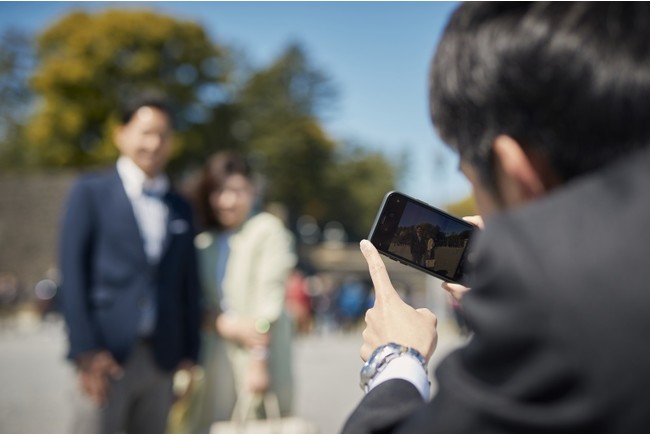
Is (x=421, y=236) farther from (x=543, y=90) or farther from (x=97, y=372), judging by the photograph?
(x=97, y=372)

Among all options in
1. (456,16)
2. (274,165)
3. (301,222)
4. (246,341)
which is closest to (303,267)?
(274,165)

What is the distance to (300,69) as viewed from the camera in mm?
59625

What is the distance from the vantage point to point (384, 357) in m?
1.14

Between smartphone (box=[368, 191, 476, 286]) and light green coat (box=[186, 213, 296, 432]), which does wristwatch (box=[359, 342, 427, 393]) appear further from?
light green coat (box=[186, 213, 296, 432])

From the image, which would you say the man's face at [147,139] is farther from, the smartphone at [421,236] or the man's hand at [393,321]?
the man's hand at [393,321]

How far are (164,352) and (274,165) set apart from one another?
174 ft

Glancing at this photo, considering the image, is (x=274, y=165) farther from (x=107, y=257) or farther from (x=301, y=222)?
(x=107, y=257)

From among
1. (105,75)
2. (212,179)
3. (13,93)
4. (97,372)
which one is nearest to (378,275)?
(97,372)

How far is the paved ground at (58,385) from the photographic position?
6.78 metres

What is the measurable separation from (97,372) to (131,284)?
37cm

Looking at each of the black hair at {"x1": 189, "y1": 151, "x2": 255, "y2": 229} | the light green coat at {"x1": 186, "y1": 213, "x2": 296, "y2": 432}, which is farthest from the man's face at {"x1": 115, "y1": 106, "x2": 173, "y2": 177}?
the light green coat at {"x1": 186, "y1": 213, "x2": 296, "y2": 432}

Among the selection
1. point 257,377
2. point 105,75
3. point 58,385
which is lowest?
point 257,377

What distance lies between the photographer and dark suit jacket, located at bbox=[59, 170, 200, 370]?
312 centimetres

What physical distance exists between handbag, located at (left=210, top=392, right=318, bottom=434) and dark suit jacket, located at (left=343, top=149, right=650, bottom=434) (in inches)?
109
